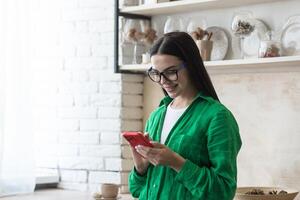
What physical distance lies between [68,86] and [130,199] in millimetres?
836

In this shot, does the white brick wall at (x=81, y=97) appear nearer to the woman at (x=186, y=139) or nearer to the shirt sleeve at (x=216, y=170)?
the woman at (x=186, y=139)

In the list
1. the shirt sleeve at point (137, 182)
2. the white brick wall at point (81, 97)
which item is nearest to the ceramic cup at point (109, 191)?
the white brick wall at point (81, 97)

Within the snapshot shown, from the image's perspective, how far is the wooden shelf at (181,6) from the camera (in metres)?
3.11

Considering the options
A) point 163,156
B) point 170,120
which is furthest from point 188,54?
point 163,156

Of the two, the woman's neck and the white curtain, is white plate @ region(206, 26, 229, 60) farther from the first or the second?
the woman's neck

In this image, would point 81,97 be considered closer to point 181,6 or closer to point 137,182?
point 181,6

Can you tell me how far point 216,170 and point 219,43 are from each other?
1448mm

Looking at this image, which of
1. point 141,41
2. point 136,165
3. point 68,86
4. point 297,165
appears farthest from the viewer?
point 68,86

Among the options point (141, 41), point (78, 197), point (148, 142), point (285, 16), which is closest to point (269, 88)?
point (285, 16)

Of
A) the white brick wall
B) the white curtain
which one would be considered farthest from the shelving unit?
the white curtain

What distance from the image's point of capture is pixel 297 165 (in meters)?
2.98

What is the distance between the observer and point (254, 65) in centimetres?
→ 301

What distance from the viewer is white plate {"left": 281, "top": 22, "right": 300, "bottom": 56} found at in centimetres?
293

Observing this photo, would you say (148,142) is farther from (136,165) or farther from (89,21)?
(89,21)
